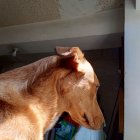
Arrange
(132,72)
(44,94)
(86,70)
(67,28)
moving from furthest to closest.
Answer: (67,28) → (132,72) → (86,70) → (44,94)

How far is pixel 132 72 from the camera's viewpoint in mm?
1827

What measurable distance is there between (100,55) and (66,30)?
0.69 m

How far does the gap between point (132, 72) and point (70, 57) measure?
886mm

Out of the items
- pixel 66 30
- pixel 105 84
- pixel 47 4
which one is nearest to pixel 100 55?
pixel 105 84

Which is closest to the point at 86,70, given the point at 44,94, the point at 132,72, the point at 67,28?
the point at 44,94

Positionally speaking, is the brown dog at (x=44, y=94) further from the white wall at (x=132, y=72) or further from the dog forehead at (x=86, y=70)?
the white wall at (x=132, y=72)

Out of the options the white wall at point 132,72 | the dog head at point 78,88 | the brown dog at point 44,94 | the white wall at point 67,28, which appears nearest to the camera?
the brown dog at point 44,94

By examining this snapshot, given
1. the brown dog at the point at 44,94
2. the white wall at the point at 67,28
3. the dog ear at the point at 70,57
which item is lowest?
the brown dog at the point at 44,94

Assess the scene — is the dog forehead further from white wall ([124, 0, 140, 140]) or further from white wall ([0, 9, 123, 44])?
white wall ([0, 9, 123, 44])

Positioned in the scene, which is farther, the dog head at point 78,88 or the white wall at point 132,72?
the white wall at point 132,72

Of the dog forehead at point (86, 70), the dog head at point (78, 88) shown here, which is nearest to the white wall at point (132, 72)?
the dog head at point (78, 88)

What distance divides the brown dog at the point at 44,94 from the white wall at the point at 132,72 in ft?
2.01

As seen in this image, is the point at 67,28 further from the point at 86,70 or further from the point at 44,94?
the point at 44,94

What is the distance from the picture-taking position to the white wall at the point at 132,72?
1732 mm
